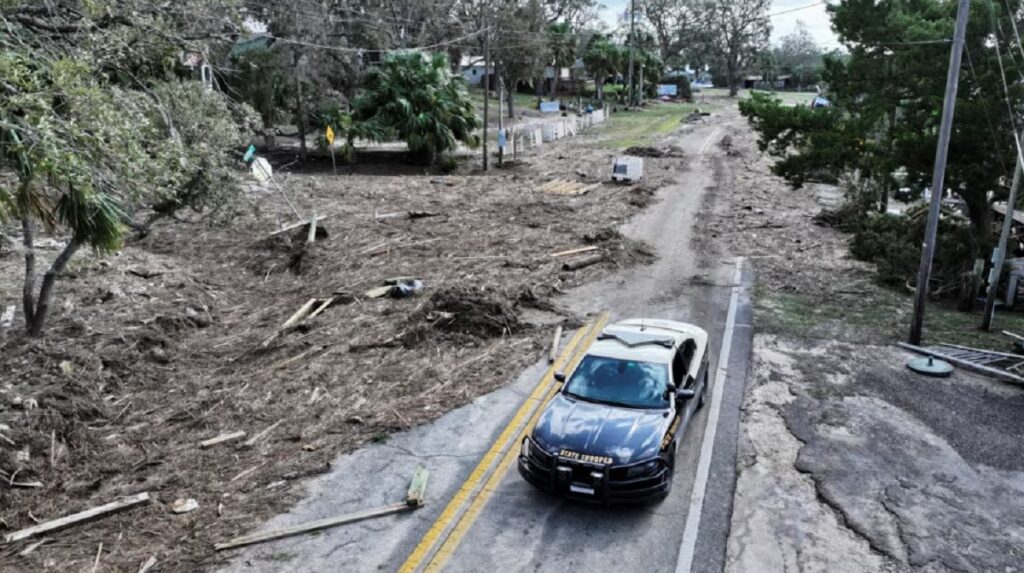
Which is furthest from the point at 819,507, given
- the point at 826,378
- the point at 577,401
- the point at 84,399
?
the point at 84,399

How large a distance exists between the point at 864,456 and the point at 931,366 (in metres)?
4.01

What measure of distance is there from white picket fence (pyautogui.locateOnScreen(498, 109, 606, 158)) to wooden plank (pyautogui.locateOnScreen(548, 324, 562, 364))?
24.0 m

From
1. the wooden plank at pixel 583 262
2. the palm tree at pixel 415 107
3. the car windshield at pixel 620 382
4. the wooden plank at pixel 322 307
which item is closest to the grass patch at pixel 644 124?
the palm tree at pixel 415 107

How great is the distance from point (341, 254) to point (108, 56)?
32.8 ft

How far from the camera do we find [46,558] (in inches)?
297

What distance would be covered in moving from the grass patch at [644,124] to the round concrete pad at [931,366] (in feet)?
109

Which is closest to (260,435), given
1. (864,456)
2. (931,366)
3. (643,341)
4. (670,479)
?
(643,341)

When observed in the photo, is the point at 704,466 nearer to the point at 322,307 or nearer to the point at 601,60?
the point at 322,307

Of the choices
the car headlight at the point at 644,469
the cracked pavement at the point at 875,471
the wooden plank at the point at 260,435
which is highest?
the car headlight at the point at 644,469

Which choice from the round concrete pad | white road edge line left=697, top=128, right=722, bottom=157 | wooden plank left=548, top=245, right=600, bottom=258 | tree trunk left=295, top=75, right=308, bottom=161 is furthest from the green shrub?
tree trunk left=295, top=75, right=308, bottom=161

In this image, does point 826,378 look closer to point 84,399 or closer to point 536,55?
point 84,399

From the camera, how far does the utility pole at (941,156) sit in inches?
495

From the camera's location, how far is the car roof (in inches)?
386

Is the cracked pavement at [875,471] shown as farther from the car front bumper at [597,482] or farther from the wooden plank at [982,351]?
the car front bumper at [597,482]
